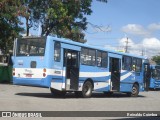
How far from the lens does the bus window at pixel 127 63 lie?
26.0m

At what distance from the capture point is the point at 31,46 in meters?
20.4

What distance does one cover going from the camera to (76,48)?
21234mm

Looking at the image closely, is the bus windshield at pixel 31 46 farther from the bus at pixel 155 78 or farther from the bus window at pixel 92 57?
the bus at pixel 155 78

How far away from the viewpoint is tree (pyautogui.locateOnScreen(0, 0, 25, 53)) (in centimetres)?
3147

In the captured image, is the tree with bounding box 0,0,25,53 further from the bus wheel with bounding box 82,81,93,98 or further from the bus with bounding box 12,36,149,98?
the bus wheel with bounding box 82,81,93,98

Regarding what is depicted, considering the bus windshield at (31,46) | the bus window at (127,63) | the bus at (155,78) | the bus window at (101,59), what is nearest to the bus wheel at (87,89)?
the bus window at (101,59)

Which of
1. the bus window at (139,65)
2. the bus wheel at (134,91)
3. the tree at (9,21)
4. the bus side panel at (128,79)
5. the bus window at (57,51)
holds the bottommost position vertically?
the bus wheel at (134,91)

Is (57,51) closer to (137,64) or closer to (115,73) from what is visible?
(115,73)

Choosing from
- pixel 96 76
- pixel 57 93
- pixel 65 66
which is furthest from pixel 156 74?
pixel 65 66

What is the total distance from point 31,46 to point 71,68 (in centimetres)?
234

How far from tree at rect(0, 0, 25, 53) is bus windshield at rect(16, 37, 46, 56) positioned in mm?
10937

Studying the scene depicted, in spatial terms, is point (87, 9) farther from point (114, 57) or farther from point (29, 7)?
point (114, 57)

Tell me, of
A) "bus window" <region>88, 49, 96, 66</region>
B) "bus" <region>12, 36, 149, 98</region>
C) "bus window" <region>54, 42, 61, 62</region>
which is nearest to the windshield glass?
"bus" <region>12, 36, 149, 98</region>

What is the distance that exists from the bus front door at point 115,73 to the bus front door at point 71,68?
12.8 ft
